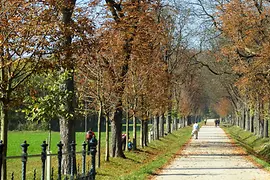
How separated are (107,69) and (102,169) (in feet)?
15.9

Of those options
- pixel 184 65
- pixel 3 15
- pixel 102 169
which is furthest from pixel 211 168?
pixel 184 65

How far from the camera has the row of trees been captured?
340 inches

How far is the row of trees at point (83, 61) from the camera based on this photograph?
28.3ft

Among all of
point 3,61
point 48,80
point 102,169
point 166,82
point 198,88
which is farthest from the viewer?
point 198,88

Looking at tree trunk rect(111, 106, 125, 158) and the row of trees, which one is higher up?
the row of trees

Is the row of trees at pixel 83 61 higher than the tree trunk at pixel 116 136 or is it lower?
higher

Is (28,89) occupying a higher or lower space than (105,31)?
lower

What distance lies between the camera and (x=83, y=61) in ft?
46.3

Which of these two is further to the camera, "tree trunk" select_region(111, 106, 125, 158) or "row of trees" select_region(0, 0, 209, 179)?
"tree trunk" select_region(111, 106, 125, 158)

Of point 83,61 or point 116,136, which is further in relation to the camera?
point 116,136

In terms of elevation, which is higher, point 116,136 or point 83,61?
point 83,61

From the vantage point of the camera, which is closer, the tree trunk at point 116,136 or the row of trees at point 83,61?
the row of trees at point 83,61

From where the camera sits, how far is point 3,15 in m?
8.48

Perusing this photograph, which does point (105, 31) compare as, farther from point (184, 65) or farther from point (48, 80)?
point (184, 65)
